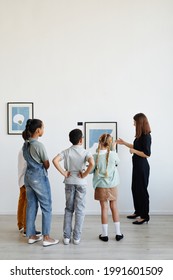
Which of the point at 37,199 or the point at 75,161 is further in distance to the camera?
the point at 37,199

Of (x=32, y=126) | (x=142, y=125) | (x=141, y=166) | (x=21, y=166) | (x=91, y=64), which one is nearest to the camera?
(x=32, y=126)

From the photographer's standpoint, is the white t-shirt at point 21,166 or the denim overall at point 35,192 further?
the white t-shirt at point 21,166

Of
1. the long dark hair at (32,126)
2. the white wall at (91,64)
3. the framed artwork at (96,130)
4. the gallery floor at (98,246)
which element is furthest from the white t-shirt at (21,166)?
the framed artwork at (96,130)

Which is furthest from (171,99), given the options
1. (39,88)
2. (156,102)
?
(39,88)

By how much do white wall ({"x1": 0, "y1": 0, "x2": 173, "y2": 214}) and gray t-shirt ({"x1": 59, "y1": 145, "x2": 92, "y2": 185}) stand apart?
1416 millimetres

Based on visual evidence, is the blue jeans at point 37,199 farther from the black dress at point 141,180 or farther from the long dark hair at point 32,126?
the black dress at point 141,180

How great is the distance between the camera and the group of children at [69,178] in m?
3.30

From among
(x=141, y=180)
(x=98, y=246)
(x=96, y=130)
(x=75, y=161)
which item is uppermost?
(x=96, y=130)

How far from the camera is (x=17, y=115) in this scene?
15.5 feet

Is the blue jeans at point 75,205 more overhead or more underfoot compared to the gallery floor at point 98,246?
more overhead

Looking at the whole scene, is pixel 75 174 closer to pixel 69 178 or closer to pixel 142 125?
pixel 69 178

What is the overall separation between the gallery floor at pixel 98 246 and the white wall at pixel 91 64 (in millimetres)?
1113

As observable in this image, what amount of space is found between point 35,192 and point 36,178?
162 mm

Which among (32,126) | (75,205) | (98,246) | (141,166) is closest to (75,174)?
(75,205)
